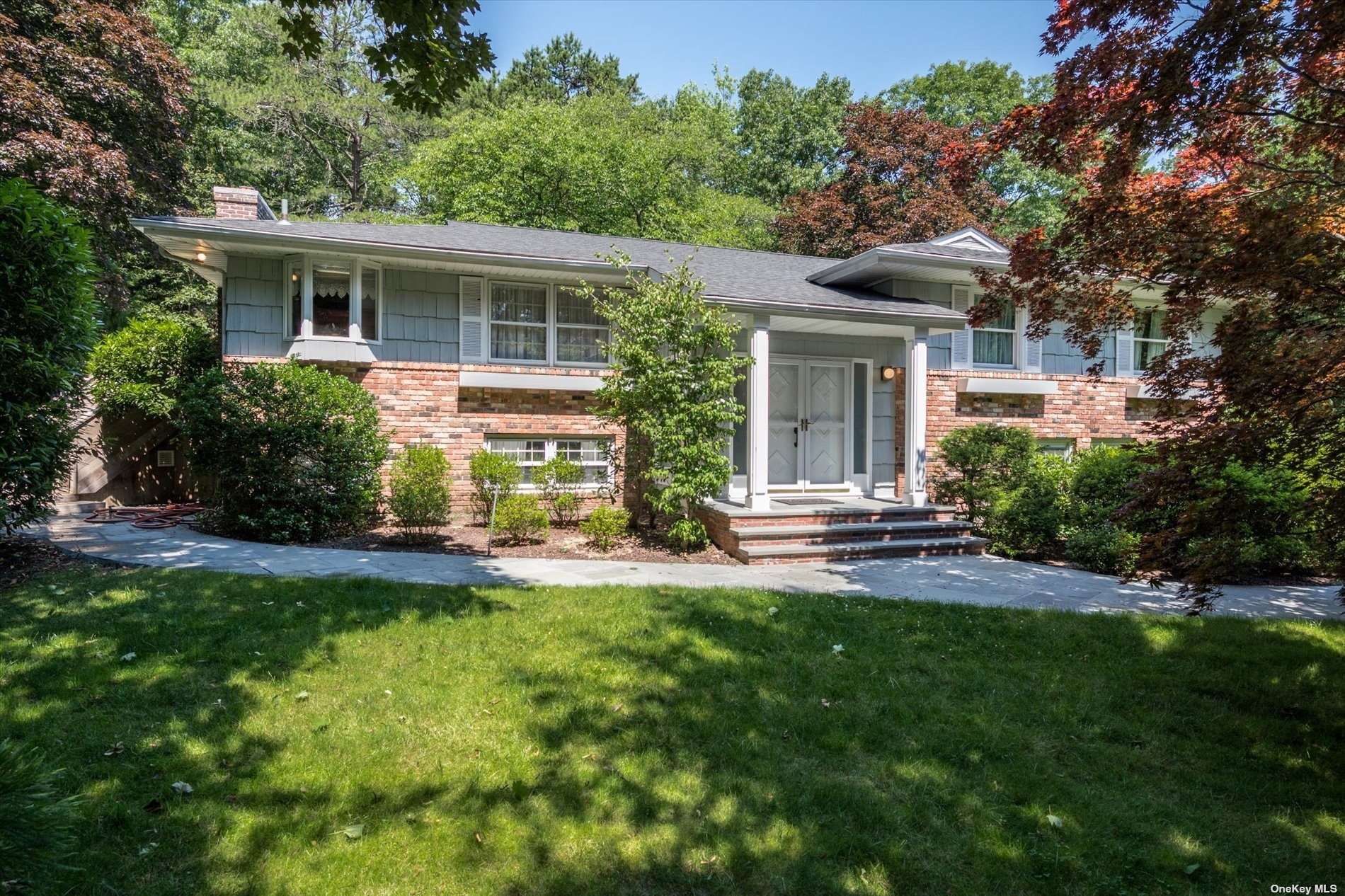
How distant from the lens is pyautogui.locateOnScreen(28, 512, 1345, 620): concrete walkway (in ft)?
21.7

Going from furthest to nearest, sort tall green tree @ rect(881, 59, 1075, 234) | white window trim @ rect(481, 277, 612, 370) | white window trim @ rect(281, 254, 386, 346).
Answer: tall green tree @ rect(881, 59, 1075, 234), white window trim @ rect(481, 277, 612, 370), white window trim @ rect(281, 254, 386, 346)

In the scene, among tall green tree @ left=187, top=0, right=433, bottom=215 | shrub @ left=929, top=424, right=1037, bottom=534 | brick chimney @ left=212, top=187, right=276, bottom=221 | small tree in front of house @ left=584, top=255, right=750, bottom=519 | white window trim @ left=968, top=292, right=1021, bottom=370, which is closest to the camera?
small tree in front of house @ left=584, top=255, right=750, bottom=519

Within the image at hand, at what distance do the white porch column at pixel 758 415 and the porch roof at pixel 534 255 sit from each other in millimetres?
400

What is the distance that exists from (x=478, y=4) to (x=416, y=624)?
419 centimetres

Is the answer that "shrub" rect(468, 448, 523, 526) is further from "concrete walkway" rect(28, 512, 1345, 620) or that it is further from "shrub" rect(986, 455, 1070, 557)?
"shrub" rect(986, 455, 1070, 557)

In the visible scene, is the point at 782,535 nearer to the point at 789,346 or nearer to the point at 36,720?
the point at 789,346

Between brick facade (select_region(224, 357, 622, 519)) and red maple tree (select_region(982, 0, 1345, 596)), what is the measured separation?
7.99m

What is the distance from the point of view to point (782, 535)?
8.84 meters

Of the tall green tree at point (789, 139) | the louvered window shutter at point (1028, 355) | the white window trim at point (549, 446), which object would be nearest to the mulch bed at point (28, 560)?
the white window trim at point (549, 446)

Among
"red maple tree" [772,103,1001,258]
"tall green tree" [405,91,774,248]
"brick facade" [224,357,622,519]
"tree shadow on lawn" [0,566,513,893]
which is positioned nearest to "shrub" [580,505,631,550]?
"brick facade" [224,357,622,519]

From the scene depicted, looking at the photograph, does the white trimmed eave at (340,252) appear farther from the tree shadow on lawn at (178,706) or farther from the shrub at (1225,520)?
the shrub at (1225,520)

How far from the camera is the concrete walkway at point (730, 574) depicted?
661 cm

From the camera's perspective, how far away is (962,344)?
1318 cm

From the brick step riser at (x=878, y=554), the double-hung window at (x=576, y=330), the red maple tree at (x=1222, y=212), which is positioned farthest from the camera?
the double-hung window at (x=576, y=330)
